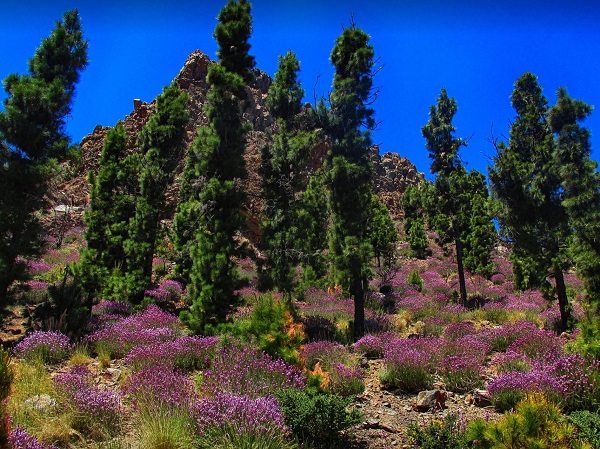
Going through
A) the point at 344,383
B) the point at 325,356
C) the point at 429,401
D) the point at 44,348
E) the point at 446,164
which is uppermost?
the point at 446,164

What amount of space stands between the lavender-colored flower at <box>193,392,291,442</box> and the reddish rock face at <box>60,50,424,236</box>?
10.6m

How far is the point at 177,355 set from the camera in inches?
350

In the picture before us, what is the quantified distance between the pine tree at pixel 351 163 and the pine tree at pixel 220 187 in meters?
3.58

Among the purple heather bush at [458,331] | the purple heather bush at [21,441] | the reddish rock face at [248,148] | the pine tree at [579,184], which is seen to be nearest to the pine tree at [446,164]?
the reddish rock face at [248,148]

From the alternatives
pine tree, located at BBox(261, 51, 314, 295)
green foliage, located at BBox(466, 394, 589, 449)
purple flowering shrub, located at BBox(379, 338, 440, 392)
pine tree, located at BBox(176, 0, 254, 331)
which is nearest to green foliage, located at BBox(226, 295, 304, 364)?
purple flowering shrub, located at BBox(379, 338, 440, 392)

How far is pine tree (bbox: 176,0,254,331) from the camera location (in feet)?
44.2

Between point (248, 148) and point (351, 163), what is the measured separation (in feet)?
75.1

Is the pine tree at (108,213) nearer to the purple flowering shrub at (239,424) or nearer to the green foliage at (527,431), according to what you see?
the purple flowering shrub at (239,424)

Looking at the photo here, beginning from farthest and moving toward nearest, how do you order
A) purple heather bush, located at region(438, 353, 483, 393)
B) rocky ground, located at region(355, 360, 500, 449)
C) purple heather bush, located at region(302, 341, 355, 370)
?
purple heather bush, located at region(302, 341, 355, 370)
purple heather bush, located at region(438, 353, 483, 393)
rocky ground, located at region(355, 360, 500, 449)

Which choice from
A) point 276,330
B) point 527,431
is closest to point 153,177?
point 276,330

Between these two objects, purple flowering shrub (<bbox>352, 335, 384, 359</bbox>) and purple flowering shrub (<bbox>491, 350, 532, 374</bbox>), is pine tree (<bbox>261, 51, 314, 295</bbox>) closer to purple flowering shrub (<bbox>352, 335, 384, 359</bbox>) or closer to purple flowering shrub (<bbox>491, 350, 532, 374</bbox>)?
purple flowering shrub (<bbox>352, 335, 384, 359</bbox>)

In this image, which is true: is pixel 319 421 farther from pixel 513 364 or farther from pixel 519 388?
pixel 513 364

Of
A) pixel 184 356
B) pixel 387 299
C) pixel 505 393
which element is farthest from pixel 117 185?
pixel 505 393

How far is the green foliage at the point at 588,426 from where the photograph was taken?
488cm
